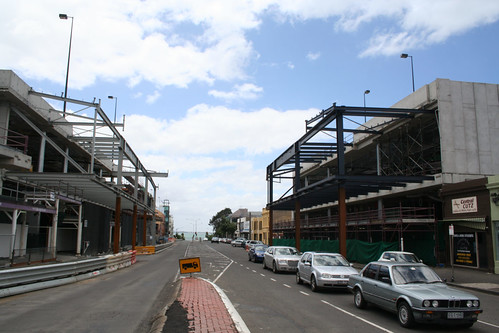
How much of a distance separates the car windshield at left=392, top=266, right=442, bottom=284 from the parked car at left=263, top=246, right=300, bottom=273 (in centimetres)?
1187

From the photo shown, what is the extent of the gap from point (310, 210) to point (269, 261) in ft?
109

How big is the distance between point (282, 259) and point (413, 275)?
40.3ft

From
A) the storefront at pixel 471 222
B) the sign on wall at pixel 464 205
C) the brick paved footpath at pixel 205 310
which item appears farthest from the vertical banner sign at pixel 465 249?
the brick paved footpath at pixel 205 310

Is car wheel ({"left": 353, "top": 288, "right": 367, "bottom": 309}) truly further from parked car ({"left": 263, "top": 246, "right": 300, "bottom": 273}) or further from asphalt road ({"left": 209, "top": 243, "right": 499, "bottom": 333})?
parked car ({"left": 263, "top": 246, "right": 300, "bottom": 273})

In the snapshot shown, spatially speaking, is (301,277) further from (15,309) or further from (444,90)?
(444,90)

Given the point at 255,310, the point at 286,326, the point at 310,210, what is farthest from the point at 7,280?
the point at 310,210

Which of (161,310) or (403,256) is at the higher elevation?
(403,256)

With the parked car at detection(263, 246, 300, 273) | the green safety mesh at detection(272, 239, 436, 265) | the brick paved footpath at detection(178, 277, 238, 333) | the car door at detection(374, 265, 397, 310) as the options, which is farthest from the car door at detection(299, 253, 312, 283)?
the green safety mesh at detection(272, 239, 436, 265)

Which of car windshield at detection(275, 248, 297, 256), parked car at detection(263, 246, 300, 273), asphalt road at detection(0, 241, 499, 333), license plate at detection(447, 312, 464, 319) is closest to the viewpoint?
license plate at detection(447, 312, 464, 319)

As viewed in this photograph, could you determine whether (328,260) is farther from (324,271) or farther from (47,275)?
(47,275)

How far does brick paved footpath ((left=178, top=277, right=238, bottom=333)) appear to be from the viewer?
7316 mm

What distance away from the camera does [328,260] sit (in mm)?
15047

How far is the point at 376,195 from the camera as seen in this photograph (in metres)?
33.8

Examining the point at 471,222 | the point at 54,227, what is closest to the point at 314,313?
the point at 471,222
